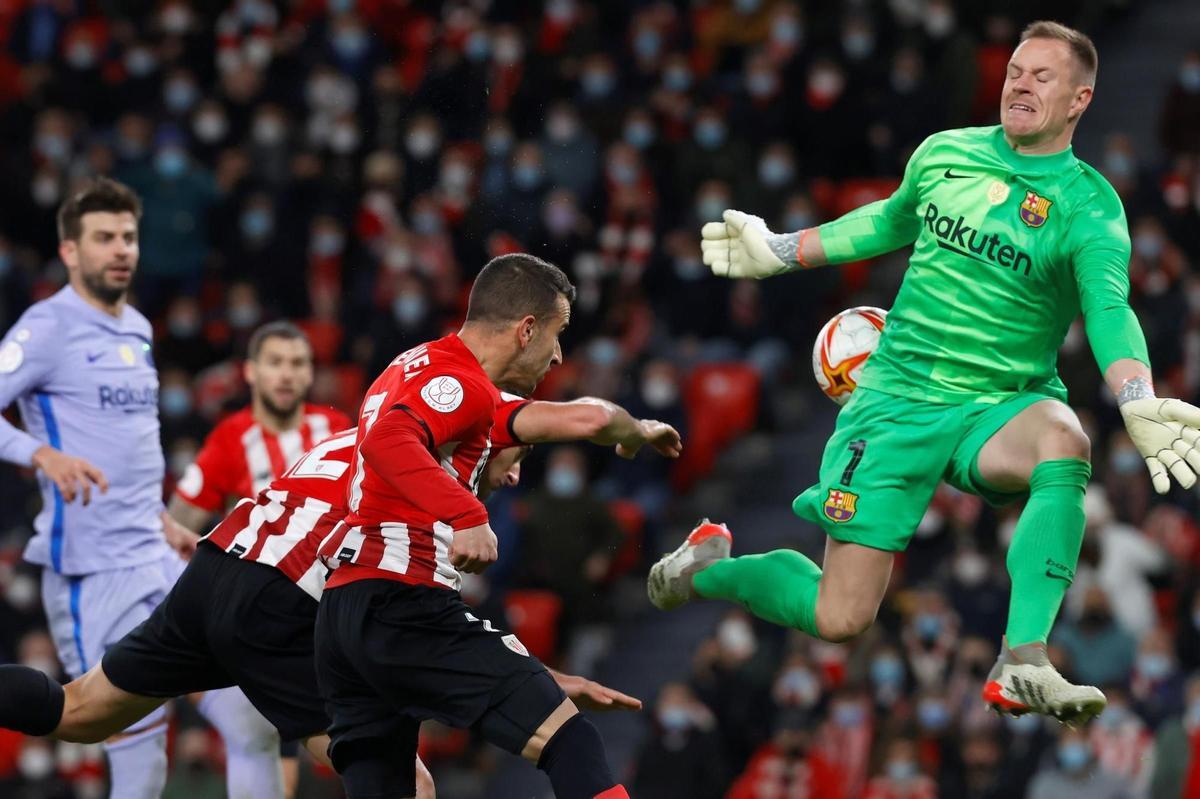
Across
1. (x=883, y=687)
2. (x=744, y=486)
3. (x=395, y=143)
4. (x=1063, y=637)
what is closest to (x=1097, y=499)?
(x=1063, y=637)

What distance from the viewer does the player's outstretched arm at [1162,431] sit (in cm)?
560

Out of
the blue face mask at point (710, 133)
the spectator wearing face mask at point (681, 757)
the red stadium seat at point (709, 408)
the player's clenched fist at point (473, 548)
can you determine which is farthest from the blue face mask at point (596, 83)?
the player's clenched fist at point (473, 548)

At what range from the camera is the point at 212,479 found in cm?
853

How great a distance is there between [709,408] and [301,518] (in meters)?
7.29

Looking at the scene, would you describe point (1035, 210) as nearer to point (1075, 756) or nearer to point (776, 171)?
point (1075, 756)

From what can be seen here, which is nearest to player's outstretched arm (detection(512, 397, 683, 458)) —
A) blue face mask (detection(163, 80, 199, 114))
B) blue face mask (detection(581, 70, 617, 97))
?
blue face mask (detection(581, 70, 617, 97))

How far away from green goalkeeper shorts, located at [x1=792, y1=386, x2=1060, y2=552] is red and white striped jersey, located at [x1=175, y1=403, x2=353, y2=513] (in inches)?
109

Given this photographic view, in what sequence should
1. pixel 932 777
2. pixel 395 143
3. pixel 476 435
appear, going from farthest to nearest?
pixel 395 143, pixel 932 777, pixel 476 435

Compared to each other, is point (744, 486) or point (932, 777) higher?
point (744, 486)

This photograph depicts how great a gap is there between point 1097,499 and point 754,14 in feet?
20.1

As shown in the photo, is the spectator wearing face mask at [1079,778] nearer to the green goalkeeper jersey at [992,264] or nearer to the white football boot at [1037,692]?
the green goalkeeper jersey at [992,264]

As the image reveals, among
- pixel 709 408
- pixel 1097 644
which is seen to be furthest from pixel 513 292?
pixel 709 408

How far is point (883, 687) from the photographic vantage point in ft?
38.3

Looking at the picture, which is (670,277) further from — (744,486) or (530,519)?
(530,519)
